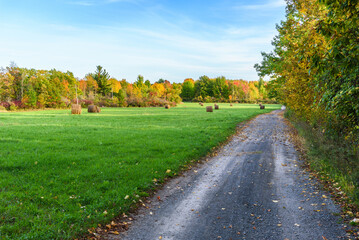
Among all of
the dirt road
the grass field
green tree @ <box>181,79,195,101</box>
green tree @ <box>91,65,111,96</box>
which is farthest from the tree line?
green tree @ <box>181,79,195,101</box>

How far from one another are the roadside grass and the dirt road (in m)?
0.52

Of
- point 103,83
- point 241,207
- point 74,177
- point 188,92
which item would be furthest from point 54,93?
point 188,92

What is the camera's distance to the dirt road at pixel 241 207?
4961 millimetres

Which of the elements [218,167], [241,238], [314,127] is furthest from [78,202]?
[314,127]

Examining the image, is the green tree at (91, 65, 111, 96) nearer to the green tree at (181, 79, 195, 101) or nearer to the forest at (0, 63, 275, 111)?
the forest at (0, 63, 275, 111)

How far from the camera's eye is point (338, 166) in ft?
28.1

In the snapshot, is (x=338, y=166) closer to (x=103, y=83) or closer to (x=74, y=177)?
(x=74, y=177)

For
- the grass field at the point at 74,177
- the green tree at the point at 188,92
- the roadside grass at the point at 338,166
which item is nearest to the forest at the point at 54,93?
the roadside grass at the point at 338,166

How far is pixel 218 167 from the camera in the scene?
9.98m

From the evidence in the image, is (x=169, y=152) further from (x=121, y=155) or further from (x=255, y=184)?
(x=255, y=184)

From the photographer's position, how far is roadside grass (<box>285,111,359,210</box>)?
657 cm

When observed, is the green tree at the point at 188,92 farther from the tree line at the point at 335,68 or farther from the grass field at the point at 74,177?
the grass field at the point at 74,177

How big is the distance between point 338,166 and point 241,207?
16.0 ft

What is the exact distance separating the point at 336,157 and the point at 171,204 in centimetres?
673
